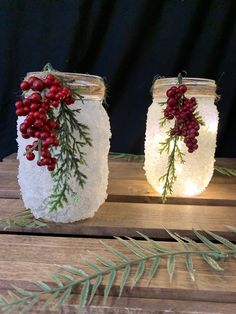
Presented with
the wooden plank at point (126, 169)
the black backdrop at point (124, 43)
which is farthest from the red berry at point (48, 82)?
the black backdrop at point (124, 43)

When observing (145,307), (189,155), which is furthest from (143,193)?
(145,307)

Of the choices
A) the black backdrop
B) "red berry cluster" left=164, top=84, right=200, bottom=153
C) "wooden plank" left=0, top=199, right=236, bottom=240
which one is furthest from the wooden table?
the black backdrop

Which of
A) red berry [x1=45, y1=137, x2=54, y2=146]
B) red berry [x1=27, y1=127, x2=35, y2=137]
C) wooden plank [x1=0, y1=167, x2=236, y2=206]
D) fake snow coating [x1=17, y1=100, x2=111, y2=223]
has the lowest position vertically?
wooden plank [x1=0, y1=167, x2=236, y2=206]

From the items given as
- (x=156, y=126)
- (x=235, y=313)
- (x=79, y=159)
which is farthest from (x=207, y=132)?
(x=235, y=313)

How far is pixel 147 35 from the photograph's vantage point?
1.09 metres

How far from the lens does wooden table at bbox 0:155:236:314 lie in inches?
15.2

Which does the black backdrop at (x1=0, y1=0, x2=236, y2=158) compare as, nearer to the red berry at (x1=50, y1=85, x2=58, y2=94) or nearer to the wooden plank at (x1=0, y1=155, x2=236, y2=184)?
the wooden plank at (x1=0, y1=155, x2=236, y2=184)

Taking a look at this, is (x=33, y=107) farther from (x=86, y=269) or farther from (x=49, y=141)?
(x=86, y=269)

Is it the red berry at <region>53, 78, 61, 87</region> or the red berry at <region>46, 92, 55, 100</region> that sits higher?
the red berry at <region>53, 78, 61, 87</region>

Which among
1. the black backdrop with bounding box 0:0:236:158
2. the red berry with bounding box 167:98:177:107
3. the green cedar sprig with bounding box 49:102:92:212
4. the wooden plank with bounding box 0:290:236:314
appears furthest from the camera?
the black backdrop with bounding box 0:0:236:158

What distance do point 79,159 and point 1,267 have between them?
159mm

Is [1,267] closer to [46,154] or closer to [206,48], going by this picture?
[46,154]

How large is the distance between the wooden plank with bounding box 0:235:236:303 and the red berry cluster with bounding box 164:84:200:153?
0.53 feet

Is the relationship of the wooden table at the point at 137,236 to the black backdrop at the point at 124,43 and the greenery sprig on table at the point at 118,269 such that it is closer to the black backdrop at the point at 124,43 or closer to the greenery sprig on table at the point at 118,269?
the greenery sprig on table at the point at 118,269
